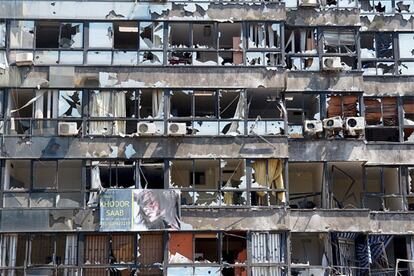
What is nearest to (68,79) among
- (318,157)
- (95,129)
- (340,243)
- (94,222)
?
(95,129)

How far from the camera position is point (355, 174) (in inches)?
1507

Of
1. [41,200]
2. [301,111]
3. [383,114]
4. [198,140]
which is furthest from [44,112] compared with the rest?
[383,114]

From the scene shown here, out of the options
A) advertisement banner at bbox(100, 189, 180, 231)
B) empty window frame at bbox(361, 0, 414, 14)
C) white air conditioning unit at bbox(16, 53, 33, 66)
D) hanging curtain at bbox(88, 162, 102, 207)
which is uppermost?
empty window frame at bbox(361, 0, 414, 14)

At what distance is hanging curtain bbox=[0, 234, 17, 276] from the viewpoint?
1319 inches

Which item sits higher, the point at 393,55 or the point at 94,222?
the point at 393,55

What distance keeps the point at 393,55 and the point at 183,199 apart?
38.6 feet

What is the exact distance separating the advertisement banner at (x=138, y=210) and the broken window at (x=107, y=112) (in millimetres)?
2587

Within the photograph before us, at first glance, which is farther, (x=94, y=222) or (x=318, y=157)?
(x=318, y=157)

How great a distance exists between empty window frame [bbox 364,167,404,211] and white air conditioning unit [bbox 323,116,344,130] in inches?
111

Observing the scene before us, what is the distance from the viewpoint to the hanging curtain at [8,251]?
3350 cm

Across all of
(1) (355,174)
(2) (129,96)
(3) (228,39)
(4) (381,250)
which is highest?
(3) (228,39)

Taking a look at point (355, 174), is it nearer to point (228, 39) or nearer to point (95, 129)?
point (228, 39)

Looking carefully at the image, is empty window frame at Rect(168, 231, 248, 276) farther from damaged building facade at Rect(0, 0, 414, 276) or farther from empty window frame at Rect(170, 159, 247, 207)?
empty window frame at Rect(170, 159, 247, 207)

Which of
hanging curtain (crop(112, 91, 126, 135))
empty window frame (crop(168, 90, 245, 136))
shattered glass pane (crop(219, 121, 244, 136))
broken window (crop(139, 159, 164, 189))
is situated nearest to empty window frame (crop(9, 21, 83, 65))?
hanging curtain (crop(112, 91, 126, 135))
